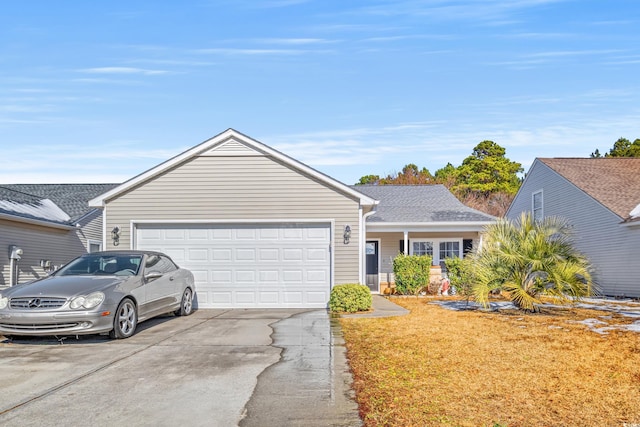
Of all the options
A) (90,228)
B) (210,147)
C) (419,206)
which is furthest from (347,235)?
(90,228)

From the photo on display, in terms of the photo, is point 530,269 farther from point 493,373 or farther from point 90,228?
point 90,228

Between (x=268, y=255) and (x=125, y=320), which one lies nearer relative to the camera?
(x=125, y=320)

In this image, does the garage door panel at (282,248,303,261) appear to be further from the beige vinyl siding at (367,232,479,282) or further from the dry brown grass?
the beige vinyl siding at (367,232,479,282)

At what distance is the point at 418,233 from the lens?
2166cm

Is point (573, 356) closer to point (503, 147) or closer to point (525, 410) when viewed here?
point (525, 410)

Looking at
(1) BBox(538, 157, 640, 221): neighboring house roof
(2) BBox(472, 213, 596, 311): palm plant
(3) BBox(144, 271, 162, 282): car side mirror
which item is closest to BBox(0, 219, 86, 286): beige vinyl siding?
(3) BBox(144, 271, 162, 282): car side mirror

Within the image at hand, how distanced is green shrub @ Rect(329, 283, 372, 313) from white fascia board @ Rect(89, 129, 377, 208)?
2.41 meters

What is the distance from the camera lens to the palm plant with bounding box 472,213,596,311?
13.0 m

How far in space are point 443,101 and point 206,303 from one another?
1120 centimetres

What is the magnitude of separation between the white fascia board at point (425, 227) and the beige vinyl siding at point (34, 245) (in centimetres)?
1042

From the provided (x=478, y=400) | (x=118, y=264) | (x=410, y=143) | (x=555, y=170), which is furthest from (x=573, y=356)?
(x=410, y=143)

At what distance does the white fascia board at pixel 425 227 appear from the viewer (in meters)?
20.1

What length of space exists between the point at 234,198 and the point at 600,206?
13.4 metres

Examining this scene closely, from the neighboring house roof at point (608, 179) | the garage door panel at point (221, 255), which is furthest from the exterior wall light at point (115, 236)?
the neighboring house roof at point (608, 179)
